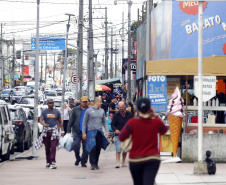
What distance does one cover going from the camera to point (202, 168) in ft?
42.3

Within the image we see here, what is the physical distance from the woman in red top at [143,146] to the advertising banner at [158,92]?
29.2ft

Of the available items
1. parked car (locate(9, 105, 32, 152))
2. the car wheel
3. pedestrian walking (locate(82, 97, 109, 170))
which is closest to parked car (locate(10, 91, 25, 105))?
parked car (locate(9, 105, 32, 152))

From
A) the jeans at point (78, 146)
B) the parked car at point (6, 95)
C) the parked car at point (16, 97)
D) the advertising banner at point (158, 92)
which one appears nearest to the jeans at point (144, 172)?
the jeans at point (78, 146)

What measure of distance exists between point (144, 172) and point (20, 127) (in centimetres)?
1365

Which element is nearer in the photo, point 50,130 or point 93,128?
point 93,128

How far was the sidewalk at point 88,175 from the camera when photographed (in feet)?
40.1

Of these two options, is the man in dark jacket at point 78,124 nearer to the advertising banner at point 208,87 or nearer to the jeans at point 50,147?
the jeans at point 50,147

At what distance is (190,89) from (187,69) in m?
1.23

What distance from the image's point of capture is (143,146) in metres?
7.63

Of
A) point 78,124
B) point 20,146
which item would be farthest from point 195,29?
point 20,146

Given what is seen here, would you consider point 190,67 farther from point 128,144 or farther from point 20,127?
point 128,144

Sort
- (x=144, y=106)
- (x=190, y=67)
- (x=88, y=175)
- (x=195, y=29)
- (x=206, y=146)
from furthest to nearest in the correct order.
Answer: (x=195, y=29), (x=190, y=67), (x=206, y=146), (x=88, y=175), (x=144, y=106)

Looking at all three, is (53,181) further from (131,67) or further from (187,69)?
(131,67)

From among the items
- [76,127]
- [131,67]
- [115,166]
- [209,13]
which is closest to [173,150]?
[115,166]
